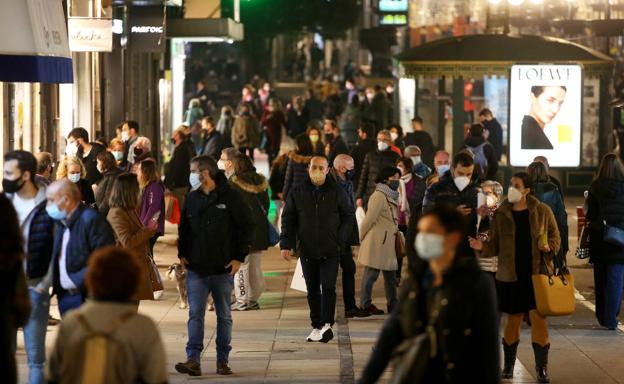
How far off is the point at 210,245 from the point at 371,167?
718 centimetres

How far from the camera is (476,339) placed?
6961 mm

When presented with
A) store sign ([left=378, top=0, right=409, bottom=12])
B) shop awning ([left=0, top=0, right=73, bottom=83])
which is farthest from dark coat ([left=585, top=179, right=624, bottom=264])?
store sign ([left=378, top=0, right=409, bottom=12])

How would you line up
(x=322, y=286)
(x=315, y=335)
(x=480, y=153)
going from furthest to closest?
1. (x=480, y=153)
2. (x=315, y=335)
3. (x=322, y=286)

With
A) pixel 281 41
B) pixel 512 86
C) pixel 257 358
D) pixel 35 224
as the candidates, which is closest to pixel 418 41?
pixel 512 86

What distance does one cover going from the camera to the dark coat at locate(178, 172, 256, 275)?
1184cm

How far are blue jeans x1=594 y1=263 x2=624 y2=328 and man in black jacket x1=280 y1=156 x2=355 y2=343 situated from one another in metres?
2.76

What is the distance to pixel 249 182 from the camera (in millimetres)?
15570

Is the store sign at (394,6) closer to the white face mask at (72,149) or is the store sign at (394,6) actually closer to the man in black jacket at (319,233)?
the white face mask at (72,149)

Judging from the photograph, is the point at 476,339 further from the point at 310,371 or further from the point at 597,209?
the point at 597,209

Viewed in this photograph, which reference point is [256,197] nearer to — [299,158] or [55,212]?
[299,158]

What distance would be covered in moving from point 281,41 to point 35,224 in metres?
70.6

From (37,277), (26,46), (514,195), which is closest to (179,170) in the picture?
(26,46)

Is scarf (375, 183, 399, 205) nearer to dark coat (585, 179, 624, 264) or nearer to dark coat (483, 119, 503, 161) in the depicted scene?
dark coat (585, 179, 624, 264)

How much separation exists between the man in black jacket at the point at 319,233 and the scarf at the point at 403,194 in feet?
10.5
